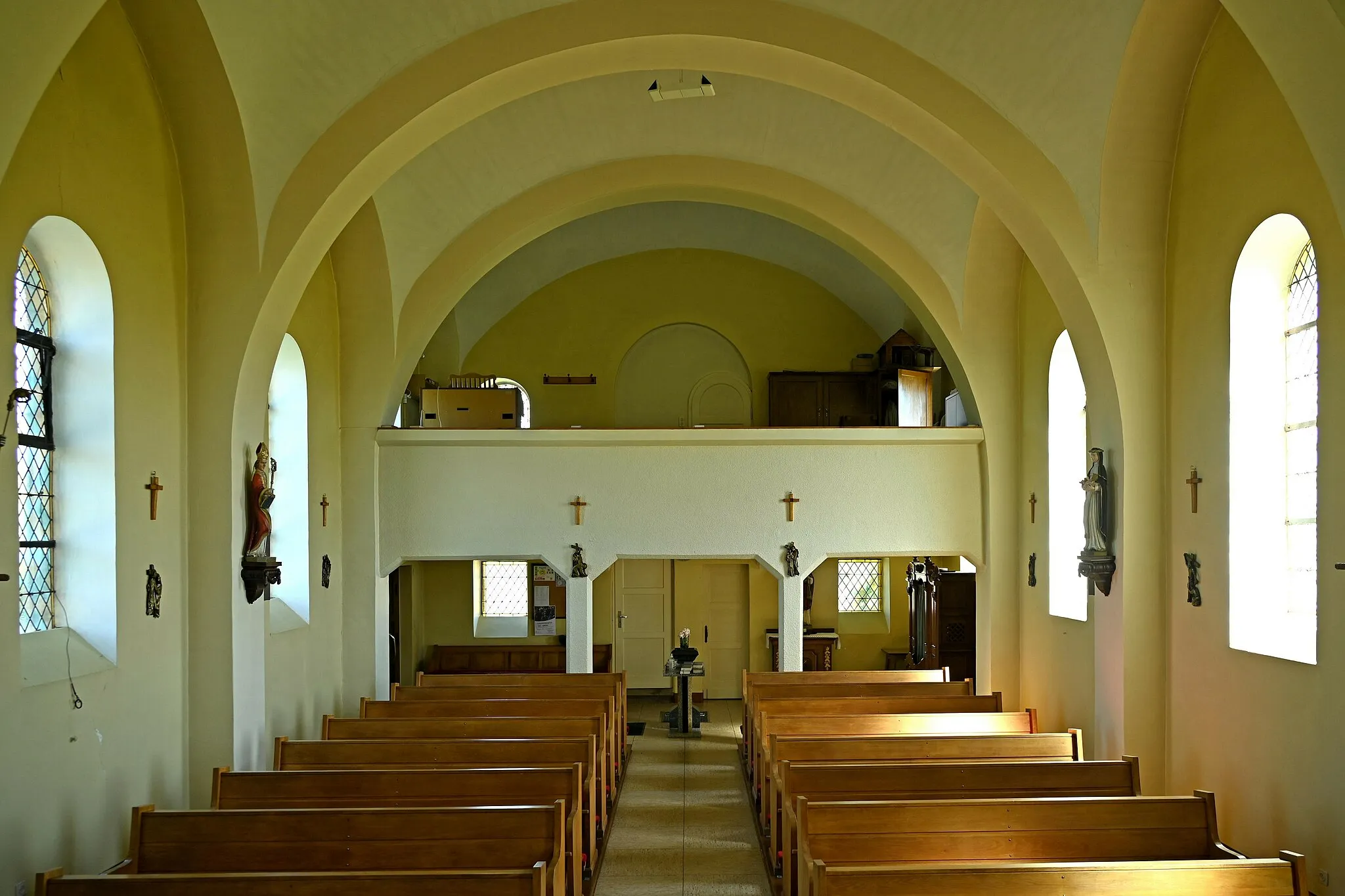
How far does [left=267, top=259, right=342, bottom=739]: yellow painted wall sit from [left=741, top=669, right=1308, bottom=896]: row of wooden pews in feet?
14.8

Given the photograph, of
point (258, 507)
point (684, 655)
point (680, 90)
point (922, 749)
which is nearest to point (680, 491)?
point (684, 655)

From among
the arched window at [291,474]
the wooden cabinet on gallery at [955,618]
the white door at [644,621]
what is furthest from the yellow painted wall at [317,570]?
the wooden cabinet on gallery at [955,618]

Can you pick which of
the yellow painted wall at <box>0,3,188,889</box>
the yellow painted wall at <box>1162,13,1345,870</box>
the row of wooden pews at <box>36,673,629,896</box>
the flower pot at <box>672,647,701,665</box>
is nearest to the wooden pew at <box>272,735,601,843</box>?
the row of wooden pews at <box>36,673,629,896</box>

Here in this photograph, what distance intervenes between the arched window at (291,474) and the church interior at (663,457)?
5 cm

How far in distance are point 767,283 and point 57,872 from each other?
13.9m

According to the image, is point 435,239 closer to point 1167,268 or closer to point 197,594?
point 197,594

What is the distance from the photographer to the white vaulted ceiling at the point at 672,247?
52.8 feet

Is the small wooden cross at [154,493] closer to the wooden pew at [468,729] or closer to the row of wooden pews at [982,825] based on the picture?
the wooden pew at [468,729]

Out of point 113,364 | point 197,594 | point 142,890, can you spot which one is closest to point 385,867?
point 142,890

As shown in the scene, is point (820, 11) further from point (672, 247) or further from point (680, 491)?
point (672, 247)

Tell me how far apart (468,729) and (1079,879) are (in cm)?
521

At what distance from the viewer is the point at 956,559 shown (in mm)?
15312

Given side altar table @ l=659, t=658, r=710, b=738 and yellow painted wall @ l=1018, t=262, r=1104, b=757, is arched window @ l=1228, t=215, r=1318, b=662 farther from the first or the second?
side altar table @ l=659, t=658, r=710, b=738

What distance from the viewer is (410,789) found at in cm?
706
